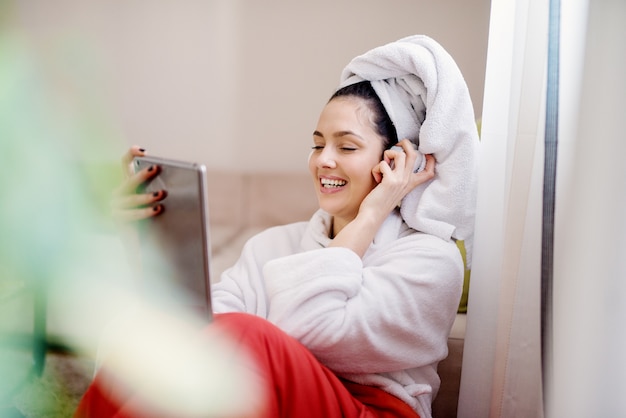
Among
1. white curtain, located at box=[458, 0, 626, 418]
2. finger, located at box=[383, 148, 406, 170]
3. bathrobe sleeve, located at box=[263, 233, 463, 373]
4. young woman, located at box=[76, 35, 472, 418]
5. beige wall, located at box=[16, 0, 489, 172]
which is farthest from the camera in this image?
beige wall, located at box=[16, 0, 489, 172]

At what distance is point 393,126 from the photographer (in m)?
1.10

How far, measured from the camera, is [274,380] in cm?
80

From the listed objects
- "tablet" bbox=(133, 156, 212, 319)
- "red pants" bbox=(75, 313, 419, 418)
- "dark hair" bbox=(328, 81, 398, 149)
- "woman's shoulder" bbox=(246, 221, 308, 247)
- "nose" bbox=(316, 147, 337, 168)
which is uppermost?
Result: "dark hair" bbox=(328, 81, 398, 149)

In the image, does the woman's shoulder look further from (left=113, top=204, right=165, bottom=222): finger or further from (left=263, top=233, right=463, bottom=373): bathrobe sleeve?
(left=113, top=204, right=165, bottom=222): finger

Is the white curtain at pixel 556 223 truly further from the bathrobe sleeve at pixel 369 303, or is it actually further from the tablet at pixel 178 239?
the tablet at pixel 178 239

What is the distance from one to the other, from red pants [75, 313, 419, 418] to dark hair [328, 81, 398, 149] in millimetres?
447

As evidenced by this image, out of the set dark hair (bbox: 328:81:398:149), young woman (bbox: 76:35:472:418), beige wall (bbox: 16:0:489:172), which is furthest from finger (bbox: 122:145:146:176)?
beige wall (bbox: 16:0:489:172)

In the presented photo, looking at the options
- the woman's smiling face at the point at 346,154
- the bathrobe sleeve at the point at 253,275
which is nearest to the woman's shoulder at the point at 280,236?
the bathrobe sleeve at the point at 253,275

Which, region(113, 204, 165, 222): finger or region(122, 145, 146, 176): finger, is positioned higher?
region(122, 145, 146, 176): finger

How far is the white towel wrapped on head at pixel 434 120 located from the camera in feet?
3.29

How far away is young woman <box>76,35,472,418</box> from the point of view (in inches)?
32.0

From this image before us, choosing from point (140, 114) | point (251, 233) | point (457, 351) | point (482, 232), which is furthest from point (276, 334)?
point (140, 114)

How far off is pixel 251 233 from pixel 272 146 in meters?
0.28

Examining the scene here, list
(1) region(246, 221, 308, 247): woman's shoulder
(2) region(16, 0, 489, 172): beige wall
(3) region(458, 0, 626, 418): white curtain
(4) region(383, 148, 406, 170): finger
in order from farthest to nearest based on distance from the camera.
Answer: (2) region(16, 0, 489, 172): beige wall
(1) region(246, 221, 308, 247): woman's shoulder
(4) region(383, 148, 406, 170): finger
(3) region(458, 0, 626, 418): white curtain
